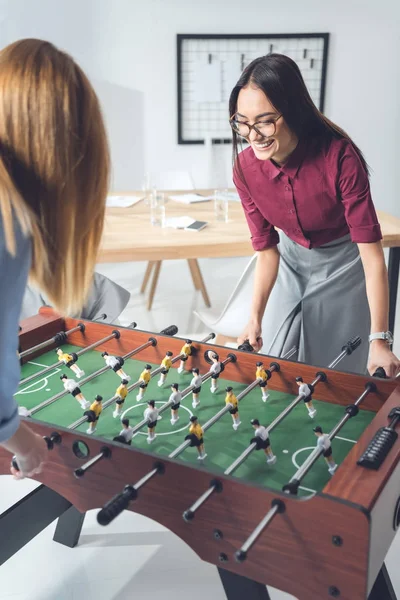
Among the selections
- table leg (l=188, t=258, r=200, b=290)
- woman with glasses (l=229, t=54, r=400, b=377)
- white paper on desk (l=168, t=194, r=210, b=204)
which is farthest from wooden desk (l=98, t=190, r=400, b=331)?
table leg (l=188, t=258, r=200, b=290)

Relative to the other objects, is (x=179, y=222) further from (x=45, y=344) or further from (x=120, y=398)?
(x=120, y=398)

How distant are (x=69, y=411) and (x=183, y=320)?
98.7 inches

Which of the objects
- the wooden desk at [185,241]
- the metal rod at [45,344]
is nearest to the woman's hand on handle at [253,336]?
the metal rod at [45,344]

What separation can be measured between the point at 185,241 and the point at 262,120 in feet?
4.12

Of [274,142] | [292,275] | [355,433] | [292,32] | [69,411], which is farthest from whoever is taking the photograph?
Result: [292,32]

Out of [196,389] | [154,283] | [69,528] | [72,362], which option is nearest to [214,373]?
[196,389]

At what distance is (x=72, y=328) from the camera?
1799 mm

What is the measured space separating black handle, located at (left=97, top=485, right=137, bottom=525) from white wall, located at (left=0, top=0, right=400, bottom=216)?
3985 millimetres

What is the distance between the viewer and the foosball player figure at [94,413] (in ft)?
4.22

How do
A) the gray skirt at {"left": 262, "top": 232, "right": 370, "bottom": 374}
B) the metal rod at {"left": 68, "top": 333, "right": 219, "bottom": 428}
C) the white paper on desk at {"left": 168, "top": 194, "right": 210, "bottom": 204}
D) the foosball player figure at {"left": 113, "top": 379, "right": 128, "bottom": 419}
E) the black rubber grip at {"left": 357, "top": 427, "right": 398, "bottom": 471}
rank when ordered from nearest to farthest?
the black rubber grip at {"left": 357, "top": 427, "right": 398, "bottom": 471}, the metal rod at {"left": 68, "top": 333, "right": 219, "bottom": 428}, the foosball player figure at {"left": 113, "top": 379, "right": 128, "bottom": 419}, the gray skirt at {"left": 262, "top": 232, "right": 370, "bottom": 374}, the white paper on desk at {"left": 168, "top": 194, "right": 210, "bottom": 204}

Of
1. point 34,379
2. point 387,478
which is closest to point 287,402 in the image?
point 387,478

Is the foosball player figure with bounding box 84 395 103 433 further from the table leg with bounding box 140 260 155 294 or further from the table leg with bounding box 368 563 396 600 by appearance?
the table leg with bounding box 140 260 155 294

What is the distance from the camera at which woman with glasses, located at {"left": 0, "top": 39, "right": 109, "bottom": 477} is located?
3.07 feet

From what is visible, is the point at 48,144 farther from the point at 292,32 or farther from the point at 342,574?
the point at 292,32
